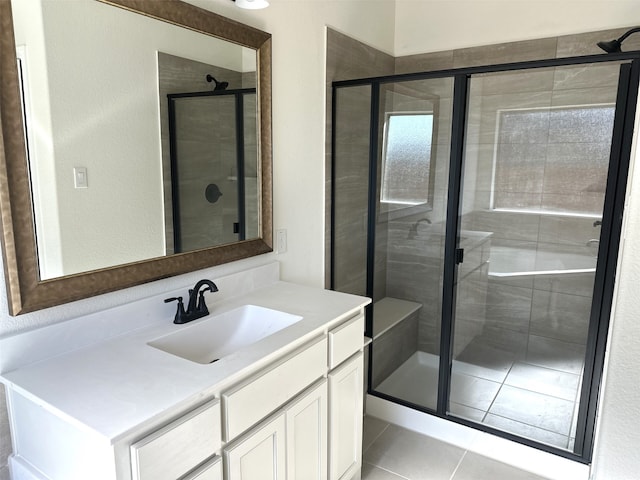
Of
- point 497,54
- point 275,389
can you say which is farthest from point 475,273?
point 275,389

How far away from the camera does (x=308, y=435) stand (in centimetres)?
162

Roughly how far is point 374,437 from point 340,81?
203 centimetres

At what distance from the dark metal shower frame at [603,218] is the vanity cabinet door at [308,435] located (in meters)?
1.01

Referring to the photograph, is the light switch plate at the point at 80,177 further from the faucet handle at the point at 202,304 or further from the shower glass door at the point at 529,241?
the shower glass door at the point at 529,241

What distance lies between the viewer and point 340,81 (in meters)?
2.48

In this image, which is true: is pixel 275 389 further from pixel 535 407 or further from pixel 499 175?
pixel 499 175

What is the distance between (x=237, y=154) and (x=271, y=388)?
102cm

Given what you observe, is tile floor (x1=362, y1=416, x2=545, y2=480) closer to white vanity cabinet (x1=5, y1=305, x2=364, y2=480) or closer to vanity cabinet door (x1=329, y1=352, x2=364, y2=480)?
vanity cabinet door (x1=329, y1=352, x2=364, y2=480)

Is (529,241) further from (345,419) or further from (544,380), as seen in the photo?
(345,419)

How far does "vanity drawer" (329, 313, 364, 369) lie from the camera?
1.72 meters

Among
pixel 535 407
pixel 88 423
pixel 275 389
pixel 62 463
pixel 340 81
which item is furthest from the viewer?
pixel 535 407

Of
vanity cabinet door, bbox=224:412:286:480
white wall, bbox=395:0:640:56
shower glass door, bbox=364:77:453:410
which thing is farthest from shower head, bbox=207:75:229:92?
white wall, bbox=395:0:640:56

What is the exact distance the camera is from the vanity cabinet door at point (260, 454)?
1.28 metres

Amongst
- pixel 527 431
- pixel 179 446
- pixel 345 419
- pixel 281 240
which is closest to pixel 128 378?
pixel 179 446
